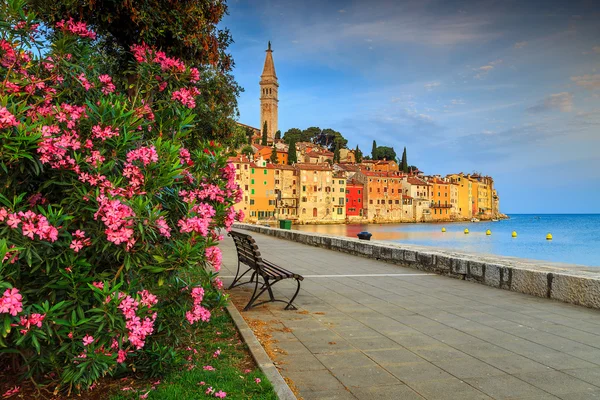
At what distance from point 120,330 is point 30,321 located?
52 cm

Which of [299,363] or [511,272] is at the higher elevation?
[511,272]

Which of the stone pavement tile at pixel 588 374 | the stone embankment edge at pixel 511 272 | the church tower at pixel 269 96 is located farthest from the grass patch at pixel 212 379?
the church tower at pixel 269 96

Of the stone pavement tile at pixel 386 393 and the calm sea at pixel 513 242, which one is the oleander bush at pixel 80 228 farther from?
the calm sea at pixel 513 242

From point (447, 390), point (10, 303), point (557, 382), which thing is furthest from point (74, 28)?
point (557, 382)

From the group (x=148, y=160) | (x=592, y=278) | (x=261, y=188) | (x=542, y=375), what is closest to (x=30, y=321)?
(x=148, y=160)

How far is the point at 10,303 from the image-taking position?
2424mm

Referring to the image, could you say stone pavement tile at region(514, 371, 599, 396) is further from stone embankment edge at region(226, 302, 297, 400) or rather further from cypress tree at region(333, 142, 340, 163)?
cypress tree at region(333, 142, 340, 163)

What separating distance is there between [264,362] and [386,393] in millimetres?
1047

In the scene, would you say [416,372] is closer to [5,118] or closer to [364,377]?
[364,377]

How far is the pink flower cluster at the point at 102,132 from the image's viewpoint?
9.95ft

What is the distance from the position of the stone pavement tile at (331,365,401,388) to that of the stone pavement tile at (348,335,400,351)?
0.52 metres

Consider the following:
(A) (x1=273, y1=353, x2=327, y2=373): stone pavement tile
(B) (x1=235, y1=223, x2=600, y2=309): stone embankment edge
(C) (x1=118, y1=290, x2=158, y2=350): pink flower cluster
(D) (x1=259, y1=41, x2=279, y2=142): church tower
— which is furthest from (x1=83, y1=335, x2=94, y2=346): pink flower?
(D) (x1=259, y1=41, x2=279, y2=142): church tower

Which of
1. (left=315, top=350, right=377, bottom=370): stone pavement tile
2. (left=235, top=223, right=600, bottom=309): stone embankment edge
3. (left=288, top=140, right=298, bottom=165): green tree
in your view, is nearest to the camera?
(left=315, top=350, right=377, bottom=370): stone pavement tile

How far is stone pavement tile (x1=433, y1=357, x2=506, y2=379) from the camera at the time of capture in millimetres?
3711
